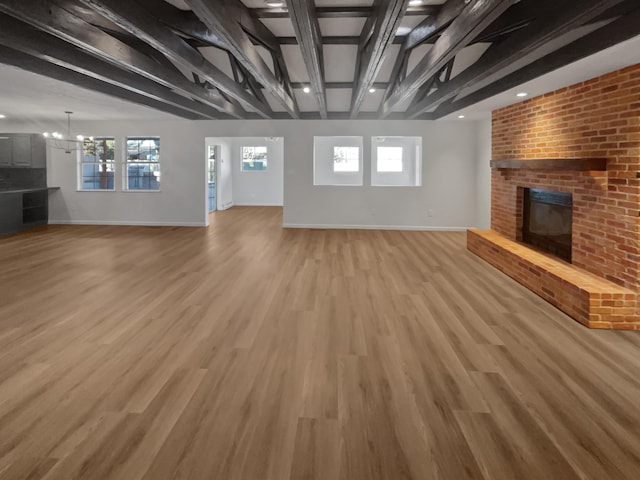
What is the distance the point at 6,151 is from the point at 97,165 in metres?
1.67

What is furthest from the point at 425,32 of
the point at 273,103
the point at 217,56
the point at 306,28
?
the point at 273,103

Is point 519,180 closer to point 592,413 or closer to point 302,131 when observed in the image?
point 592,413

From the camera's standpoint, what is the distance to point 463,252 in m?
6.75

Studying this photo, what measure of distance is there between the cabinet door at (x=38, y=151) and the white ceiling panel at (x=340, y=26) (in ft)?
25.5

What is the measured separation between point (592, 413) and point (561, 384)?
32 cm

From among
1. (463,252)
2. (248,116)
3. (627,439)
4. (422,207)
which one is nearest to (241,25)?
(627,439)

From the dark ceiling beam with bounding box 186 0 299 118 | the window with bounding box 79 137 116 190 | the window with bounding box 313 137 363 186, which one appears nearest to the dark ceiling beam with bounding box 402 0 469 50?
the dark ceiling beam with bounding box 186 0 299 118

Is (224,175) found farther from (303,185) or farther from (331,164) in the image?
(303,185)

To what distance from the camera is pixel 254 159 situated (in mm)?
13750

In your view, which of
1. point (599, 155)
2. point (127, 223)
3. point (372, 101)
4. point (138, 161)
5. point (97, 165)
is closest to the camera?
point (599, 155)

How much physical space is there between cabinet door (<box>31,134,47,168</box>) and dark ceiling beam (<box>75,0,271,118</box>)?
6.62 meters

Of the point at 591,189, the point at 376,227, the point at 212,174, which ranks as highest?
the point at 212,174

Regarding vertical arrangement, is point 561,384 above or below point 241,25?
below

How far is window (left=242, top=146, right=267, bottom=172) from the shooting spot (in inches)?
540
